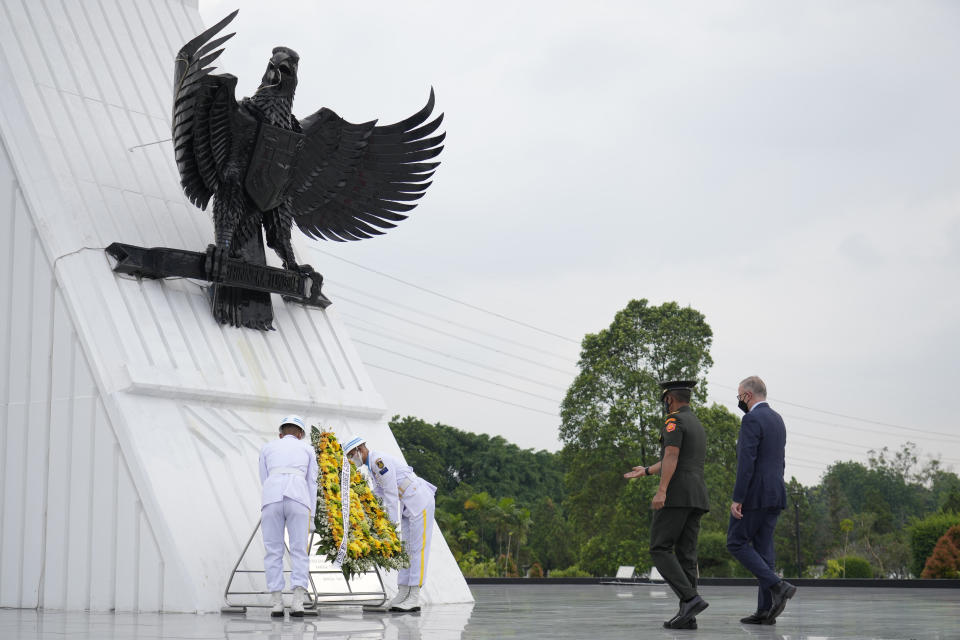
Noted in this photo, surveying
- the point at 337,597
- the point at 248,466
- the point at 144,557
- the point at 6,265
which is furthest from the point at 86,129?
the point at 337,597

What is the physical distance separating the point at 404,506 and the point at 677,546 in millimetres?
2761

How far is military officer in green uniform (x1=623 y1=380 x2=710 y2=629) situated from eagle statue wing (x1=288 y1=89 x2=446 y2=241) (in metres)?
5.91

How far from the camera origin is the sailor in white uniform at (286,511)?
870 centimetres

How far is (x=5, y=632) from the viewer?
688 centimetres

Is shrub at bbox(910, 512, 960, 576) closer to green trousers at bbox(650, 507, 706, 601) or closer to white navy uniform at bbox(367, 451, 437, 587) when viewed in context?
white navy uniform at bbox(367, 451, 437, 587)

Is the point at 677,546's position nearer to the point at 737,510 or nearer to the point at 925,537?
the point at 737,510

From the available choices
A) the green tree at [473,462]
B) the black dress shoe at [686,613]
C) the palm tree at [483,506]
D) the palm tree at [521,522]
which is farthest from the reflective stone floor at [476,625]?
the green tree at [473,462]

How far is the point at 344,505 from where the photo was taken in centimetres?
930

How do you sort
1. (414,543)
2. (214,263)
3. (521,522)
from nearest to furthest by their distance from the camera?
(414,543) < (214,263) < (521,522)

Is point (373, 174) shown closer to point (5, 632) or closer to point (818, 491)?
point (5, 632)

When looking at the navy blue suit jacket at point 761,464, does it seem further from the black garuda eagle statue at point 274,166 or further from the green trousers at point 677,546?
the black garuda eagle statue at point 274,166

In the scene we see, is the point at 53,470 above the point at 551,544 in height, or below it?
above

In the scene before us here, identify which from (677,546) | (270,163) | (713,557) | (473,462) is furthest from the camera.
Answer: (473,462)

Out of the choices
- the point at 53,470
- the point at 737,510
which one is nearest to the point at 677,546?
the point at 737,510
